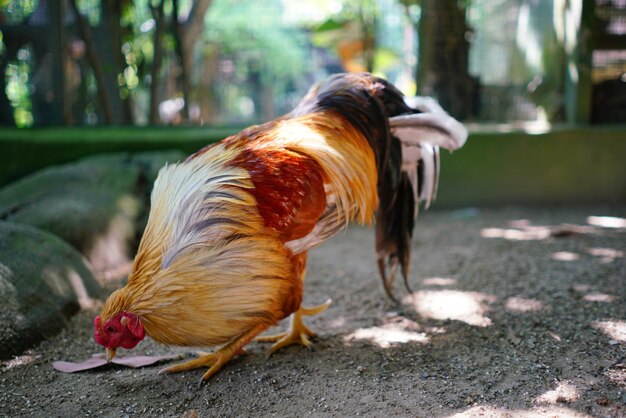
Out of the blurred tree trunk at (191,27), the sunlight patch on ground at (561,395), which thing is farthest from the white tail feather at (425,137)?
the blurred tree trunk at (191,27)

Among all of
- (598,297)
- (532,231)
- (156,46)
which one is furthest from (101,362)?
(156,46)

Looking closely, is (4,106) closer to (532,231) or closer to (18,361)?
(18,361)

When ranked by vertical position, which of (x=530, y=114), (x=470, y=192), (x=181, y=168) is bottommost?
(x=470, y=192)

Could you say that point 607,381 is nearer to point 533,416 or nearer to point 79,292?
point 533,416

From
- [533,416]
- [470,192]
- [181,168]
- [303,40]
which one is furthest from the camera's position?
[303,40]

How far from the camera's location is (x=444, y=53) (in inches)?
266

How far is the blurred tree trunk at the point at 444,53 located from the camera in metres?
6.68

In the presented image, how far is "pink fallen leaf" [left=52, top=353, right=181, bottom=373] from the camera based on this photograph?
2.87 meters

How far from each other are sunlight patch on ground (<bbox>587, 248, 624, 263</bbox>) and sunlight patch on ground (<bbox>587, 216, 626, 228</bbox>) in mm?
917

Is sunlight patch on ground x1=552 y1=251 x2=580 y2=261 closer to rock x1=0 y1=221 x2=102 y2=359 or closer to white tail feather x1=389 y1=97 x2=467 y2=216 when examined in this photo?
white tail feather x1=389 y1=97 x2=467 y2=216

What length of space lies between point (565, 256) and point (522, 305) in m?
1.22

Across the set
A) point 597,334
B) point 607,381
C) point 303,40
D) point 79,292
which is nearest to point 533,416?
point 607,381

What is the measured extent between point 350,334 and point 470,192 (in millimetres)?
3445

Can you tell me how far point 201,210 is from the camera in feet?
8.25
